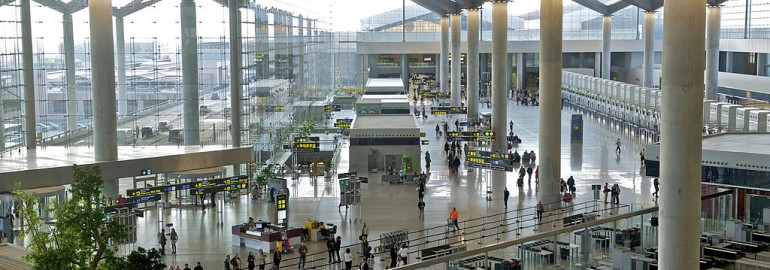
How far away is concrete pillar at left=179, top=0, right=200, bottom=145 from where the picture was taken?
139 ft

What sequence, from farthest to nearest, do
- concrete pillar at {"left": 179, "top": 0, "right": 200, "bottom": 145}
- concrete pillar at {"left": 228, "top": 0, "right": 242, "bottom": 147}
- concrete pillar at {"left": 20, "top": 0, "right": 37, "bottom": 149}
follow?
concrete pillar at {"left": 228, "top": 0, "right": 242, "bottom": 147} < concrete pillar at {"left": 179, "top": 0, "right": 200, "bottom": 145} < concrete pillar at {"left": 20, "top": 0, "right": 37, "bottom": 149}

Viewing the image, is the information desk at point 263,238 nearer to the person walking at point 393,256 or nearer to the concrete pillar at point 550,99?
the person walking at point 393,256

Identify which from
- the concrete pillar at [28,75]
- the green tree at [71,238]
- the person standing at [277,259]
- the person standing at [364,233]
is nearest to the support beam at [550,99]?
the person standing at [364,233]

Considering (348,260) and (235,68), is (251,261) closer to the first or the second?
(348,260)

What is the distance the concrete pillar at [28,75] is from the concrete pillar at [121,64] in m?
3.67

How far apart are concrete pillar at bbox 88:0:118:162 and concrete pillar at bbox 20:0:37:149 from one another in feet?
16.1

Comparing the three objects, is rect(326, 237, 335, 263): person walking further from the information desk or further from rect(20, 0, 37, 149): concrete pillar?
rect(20, 0, 37, 149): concrete pillar

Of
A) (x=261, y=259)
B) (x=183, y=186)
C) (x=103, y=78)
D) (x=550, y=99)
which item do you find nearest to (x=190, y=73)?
(x=103, y=78)

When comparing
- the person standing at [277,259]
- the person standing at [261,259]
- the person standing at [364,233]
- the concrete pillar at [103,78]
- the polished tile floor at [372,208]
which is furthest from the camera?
the concrete pillar at [103,78]

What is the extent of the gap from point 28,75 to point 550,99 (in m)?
21.3

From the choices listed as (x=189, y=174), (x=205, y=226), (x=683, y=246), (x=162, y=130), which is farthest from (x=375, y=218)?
(x=683, y=246)

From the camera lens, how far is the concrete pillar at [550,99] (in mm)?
37750

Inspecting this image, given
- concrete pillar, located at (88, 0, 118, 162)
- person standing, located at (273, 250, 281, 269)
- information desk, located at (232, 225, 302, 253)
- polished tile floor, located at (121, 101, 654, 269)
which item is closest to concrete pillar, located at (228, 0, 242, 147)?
polished tile floor, located at (121, 101, 654, 269)

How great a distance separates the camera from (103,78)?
35.6 meters
